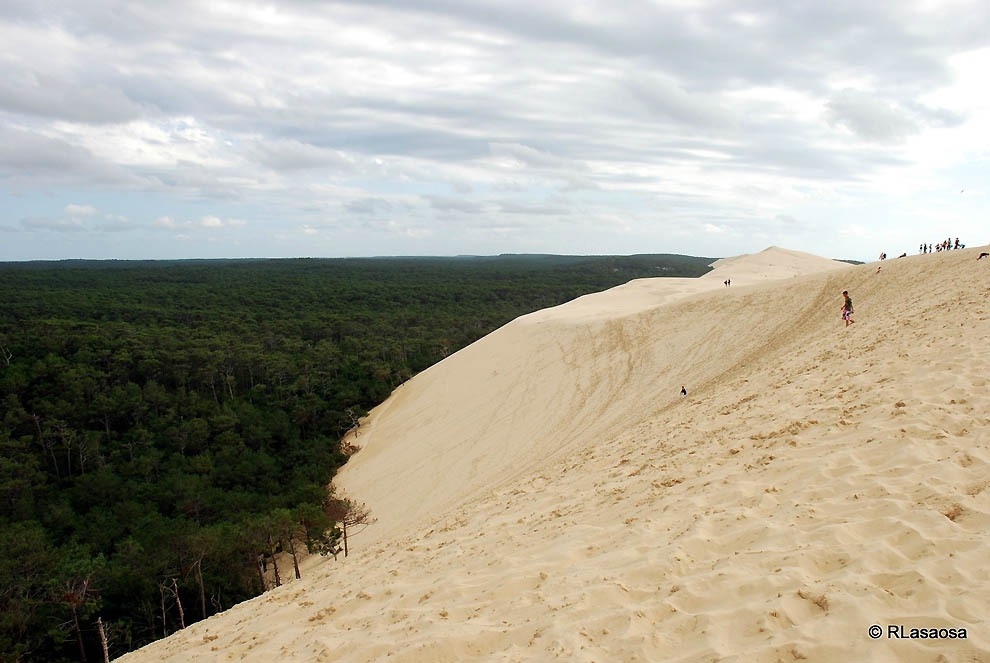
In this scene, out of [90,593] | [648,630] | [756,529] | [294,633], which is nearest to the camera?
[648,630]

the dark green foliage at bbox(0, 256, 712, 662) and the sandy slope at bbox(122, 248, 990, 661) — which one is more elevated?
the sandy slope at bbox(122, 248, 990, 661)

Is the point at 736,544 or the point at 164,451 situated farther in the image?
the point at 164,451

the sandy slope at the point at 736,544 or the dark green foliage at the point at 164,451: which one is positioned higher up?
the sandy slope at the point at 736,544

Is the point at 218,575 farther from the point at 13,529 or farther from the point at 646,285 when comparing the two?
the point at 646,285

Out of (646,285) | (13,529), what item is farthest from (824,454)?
(646,285)

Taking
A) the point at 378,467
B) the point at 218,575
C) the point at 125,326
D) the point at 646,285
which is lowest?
the point at 218,575

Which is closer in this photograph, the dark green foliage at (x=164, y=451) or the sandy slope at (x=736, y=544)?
the sandy slope at (x=736, y=544)

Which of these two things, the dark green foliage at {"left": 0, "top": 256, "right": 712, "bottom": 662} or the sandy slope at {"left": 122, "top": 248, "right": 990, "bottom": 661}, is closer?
the sandy slope at {"left": 122, "top": 248, "right": 990, "bottom": 661}

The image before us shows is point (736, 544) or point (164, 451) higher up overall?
point (736, 544)
